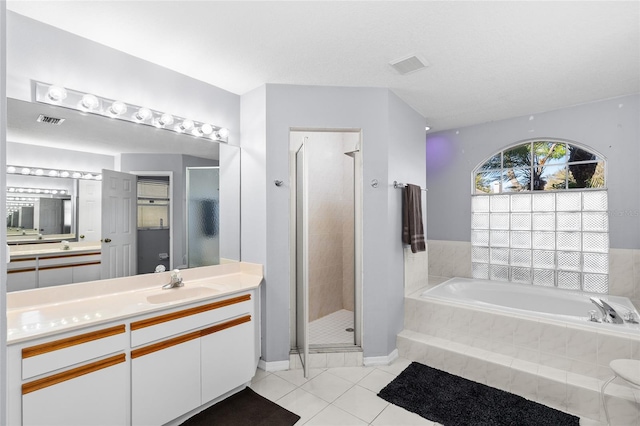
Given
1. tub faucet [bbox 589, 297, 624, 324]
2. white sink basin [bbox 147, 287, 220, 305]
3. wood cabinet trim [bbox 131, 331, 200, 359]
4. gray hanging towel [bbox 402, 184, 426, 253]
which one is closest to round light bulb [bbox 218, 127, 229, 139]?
white sink basin [bbox 147, 287, 220, 305]

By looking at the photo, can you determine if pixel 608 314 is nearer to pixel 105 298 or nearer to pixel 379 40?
pixel 379 40

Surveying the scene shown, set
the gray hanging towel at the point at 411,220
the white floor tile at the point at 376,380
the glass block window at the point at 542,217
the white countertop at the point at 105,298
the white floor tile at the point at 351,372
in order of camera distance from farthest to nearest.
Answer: the glass block window at the point at 542,217
the gray hanging towel at the point at 411,220
the white floor tile at the point at 351,372
the white floor tile at the point at 376,380
the white countertop at the point at 105,298

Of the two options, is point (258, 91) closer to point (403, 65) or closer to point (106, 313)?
point (403, 65)

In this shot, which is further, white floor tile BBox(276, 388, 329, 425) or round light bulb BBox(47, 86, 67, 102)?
white floor tile BBox(276, 388, 329, 425)

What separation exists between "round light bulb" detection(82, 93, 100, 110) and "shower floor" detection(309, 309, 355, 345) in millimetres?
2664

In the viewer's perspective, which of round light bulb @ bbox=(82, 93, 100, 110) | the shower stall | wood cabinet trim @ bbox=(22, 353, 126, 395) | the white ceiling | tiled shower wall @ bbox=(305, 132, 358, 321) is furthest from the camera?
tiled shower wall @ bbox=(305, 132, 358, 321)

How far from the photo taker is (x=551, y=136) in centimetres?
346

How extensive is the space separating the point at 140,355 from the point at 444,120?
12.5ft

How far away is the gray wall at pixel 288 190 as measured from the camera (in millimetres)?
2734

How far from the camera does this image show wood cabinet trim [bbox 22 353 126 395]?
1436 millimetres

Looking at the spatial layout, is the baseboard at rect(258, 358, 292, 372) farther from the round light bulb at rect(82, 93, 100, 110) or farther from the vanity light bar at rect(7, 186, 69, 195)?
the round light bulb at rect(82, 93, 100, 110)

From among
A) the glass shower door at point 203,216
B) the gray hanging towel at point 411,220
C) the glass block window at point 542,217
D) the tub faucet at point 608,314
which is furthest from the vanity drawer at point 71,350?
the glass block window at point 542,217

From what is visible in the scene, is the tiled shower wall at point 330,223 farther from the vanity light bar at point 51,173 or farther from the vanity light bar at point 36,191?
the vanity light bar at point 36,191

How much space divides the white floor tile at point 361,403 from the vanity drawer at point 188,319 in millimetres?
964
